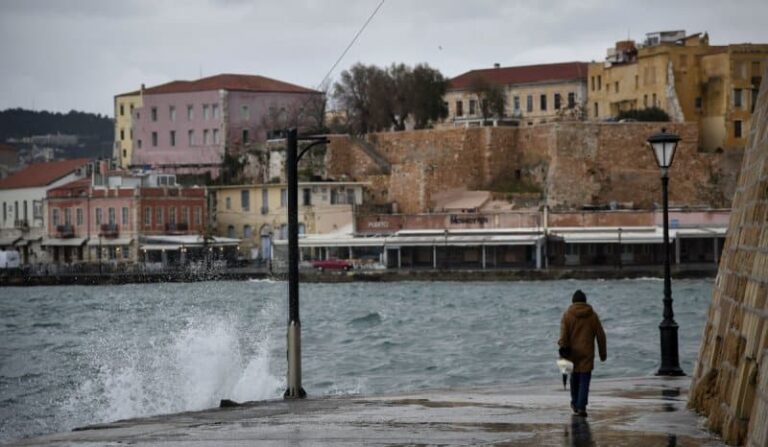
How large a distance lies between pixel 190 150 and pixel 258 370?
232 ft

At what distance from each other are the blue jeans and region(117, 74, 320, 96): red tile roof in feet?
266

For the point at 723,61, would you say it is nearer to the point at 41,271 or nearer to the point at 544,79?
the point at 544,79

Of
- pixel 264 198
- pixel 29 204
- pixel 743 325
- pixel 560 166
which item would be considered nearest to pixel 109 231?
pixel 264 198

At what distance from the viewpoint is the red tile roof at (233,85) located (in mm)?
94562

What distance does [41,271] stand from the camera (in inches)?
3174

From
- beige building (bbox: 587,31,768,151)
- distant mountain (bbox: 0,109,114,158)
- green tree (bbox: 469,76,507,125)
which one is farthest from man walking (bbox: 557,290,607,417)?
distant mountain (bbox: 0,109,114,158)

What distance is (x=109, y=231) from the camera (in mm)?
82438

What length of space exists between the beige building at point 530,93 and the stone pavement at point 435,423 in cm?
7853

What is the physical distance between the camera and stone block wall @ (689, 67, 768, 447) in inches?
389

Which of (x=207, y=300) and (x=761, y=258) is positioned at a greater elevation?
(x=761, y=258)

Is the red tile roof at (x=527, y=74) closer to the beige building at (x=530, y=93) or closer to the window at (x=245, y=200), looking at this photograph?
the beige building at (x=530, y=93)

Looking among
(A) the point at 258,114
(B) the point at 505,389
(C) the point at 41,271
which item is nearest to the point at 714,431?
(B) the point at 505,389

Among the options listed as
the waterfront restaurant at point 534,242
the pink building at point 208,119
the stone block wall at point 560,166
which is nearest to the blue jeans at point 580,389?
the waterfront restaurant at point 534,242

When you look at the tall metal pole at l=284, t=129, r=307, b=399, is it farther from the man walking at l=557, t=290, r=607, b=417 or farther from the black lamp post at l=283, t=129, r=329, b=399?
the man walking at l=557, t=290, r=607, b=417
